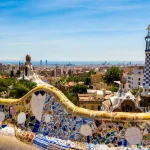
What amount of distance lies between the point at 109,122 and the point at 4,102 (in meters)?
2.02

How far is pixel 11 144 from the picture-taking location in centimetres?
448

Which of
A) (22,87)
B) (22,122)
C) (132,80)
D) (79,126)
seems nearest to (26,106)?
(22,122)

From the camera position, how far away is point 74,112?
400 cm

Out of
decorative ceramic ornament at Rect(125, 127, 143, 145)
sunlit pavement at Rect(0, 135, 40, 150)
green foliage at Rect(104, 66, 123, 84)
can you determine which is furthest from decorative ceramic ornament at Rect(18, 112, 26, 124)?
green foliage at Rect(104, 66, 123, 84)

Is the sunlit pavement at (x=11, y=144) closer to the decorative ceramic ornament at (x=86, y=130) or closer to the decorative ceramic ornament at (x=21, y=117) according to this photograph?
the decorative ceramic ornament at (x=21, y=117)

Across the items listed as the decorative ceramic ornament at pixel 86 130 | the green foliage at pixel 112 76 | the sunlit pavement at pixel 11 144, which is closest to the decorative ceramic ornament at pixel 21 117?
the sunlit pavement at pixel 11 144

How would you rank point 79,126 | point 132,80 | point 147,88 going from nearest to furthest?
point 79,126, point 147,88, point 132,80

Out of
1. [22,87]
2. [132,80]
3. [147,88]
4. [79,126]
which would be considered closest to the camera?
[79,126]

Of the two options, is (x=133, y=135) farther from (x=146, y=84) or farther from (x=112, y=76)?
(x=112, y=76)

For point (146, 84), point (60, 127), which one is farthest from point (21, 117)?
point (146, 84)

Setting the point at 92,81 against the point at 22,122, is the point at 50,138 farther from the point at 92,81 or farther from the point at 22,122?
the point at 92,81

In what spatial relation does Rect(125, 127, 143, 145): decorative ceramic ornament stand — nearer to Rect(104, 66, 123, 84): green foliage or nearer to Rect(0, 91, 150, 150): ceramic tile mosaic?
Rect(0, 91, 150, 150): ceramic tile mosaic

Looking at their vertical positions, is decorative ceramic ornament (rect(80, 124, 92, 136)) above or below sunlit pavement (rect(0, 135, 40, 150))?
above

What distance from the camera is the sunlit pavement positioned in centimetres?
437
